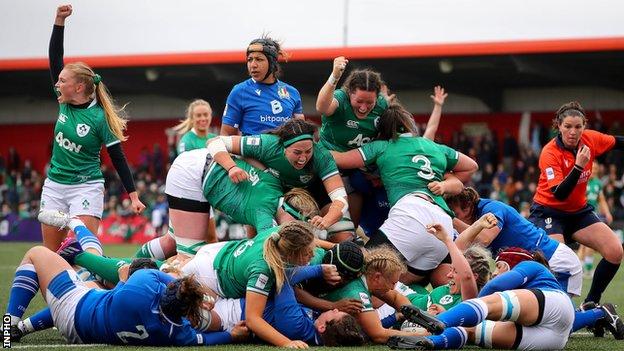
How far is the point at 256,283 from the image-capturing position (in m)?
6.65

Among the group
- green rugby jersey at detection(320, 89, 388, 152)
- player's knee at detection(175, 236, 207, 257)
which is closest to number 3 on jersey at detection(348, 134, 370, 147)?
green rugby jersey at detection(320, 89, 388, 152)

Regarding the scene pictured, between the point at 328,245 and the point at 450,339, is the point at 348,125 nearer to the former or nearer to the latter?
the point at 328,245

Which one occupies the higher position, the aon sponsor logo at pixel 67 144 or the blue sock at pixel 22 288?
the aon sponsor logo at pixel 67 144

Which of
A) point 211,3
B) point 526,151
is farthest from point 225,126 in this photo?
point 211,3

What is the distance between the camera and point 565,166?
8.84 metres

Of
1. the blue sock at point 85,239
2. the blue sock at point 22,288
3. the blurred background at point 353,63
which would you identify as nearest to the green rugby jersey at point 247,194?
Result: the blue sock at point 85,239

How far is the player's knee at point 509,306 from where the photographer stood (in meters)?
6.39

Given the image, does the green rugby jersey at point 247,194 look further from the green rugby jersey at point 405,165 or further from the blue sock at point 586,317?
the blue sock at point 586,317

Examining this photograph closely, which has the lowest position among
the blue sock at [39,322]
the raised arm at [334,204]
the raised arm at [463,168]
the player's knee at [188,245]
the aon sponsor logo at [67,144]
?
the blue sock at [39,322]

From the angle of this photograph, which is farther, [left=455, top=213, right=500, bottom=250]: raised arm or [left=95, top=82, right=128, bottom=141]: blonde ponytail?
[left=95, top=82, right=128, bottom=141]: blonde ponytail

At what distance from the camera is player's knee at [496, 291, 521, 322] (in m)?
6.39

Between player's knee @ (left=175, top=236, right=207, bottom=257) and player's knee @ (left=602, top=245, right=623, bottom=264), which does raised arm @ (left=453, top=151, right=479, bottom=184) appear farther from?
player's knee @ (left=175, top=236, right=207, bottom=257)

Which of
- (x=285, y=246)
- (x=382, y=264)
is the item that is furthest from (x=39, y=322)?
(x=382, y=264)

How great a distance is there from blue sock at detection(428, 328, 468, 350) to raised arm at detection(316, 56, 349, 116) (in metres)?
2.21
